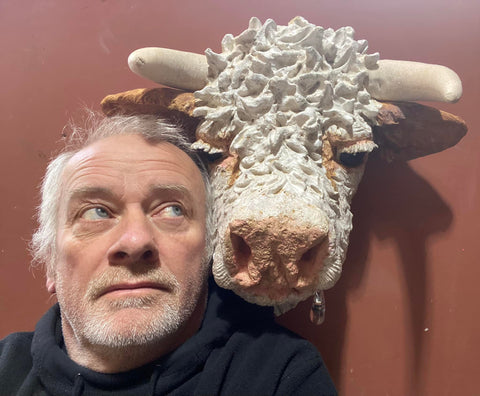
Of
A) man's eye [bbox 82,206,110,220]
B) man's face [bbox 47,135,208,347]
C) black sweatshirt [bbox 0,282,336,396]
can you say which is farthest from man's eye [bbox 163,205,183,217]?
black sweatshirt [bbox 0,282,336,396]

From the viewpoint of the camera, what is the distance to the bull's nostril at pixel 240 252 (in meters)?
0.76

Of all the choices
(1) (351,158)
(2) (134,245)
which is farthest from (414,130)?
(2) (134,245)

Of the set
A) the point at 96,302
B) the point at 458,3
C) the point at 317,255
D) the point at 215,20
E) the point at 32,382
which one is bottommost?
the point at 32,382

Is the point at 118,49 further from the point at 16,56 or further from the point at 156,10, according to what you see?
the point at 16,56

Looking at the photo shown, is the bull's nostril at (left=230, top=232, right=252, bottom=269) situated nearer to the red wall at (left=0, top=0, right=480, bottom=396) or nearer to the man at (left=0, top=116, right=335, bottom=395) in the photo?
the man at (left=0, top=116, right=335, bottom=395)

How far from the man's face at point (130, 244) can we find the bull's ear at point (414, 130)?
0.52 m

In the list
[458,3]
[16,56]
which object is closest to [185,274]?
[16,56]

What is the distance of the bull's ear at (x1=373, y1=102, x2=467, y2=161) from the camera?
1013 millimetres

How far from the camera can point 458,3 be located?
1239mm

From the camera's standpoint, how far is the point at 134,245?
827 mm

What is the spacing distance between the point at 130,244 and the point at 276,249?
0.32 metres

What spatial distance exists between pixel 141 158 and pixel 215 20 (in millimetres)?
639

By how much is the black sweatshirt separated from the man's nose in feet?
0.77

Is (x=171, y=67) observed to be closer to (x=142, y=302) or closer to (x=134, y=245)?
(x=134, y=245)
